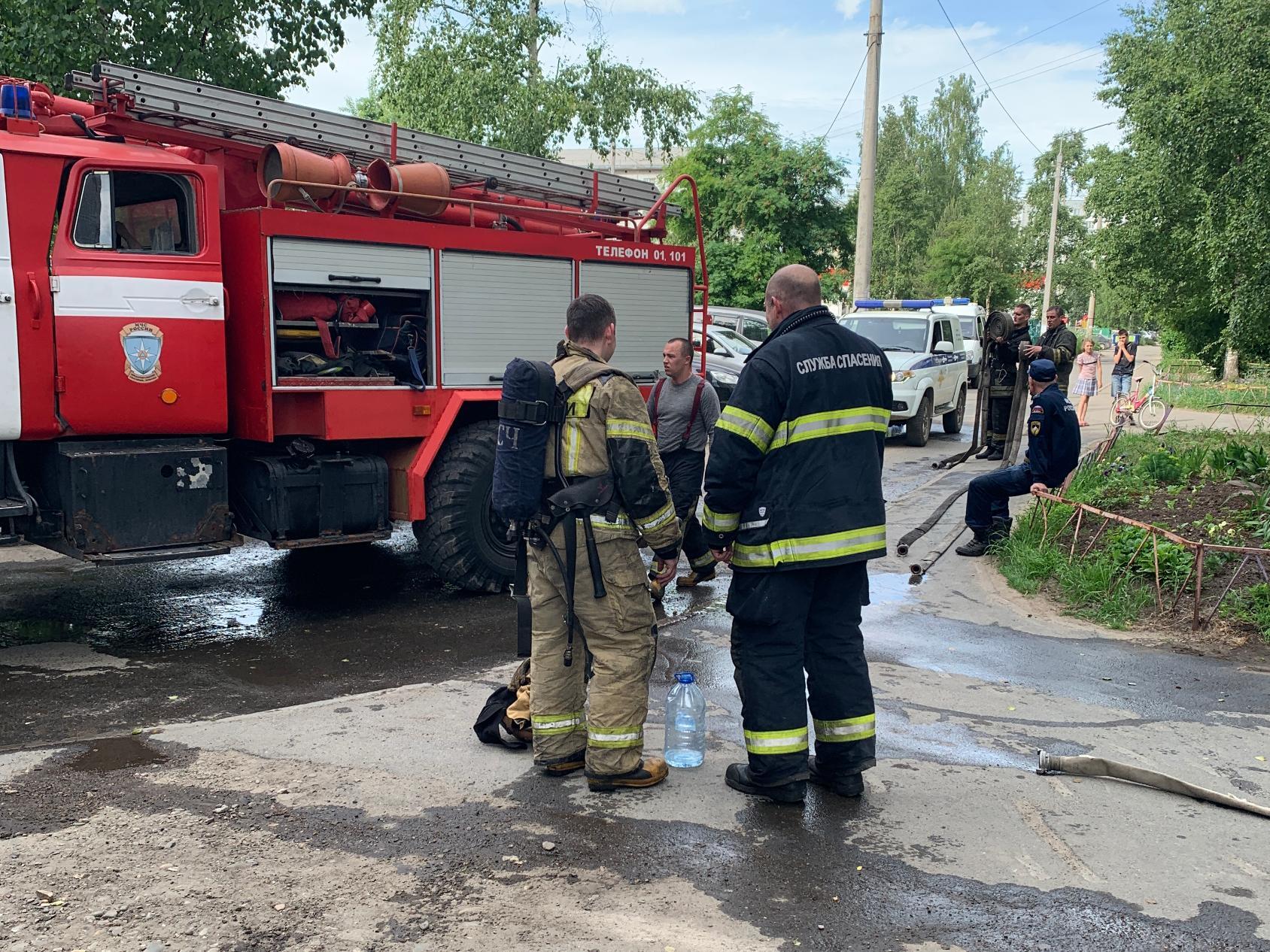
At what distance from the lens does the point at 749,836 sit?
3631 mm

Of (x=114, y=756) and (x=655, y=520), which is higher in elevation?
(x=655, y=520)

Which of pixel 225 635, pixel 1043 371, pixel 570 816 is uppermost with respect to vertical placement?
pixel 1043 371

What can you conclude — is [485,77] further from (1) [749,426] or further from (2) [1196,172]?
(1) [749,426]

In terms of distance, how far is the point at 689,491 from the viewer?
712cm

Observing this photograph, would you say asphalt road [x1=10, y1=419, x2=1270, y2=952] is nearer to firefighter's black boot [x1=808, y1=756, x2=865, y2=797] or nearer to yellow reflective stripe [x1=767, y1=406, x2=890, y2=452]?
firefighter's black boot [x1=808, y1=756, x2=865, y2=797]

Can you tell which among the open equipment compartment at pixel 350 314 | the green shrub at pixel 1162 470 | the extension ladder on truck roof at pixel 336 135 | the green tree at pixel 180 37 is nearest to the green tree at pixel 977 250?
the green tree at pixel 180 37

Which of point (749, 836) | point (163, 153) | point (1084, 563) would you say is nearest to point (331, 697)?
point (749, 836)

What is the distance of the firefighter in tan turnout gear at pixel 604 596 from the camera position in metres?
3.98

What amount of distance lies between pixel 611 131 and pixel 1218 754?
20162 millimetres

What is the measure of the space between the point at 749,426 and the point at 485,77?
18.0m

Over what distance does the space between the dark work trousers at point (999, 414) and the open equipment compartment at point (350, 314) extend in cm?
773

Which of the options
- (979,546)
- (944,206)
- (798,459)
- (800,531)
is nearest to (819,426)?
(798,459)

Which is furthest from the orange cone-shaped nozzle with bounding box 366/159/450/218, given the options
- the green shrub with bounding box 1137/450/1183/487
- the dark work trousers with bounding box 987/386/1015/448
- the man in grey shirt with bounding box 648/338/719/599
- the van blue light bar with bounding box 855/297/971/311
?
the van blue light bar with bounding box 855/297/971/311

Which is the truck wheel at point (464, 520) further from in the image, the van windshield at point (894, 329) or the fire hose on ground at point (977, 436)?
the van windshield at point (894, 329)
